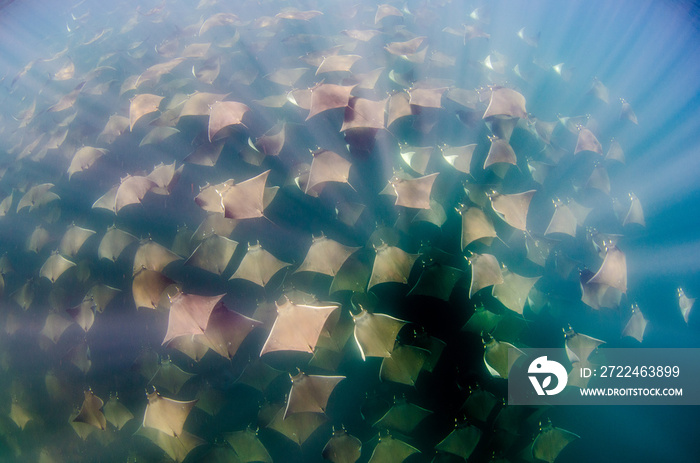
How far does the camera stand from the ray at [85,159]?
19.0ft

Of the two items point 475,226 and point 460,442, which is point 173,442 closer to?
point 460,442

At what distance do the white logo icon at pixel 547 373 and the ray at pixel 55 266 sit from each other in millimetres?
7960

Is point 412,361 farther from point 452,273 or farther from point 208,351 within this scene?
point 208,351

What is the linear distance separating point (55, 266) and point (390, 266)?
226 inches

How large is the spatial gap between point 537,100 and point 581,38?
4.70m

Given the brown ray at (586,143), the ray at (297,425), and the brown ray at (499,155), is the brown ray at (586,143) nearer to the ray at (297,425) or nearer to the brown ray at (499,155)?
the brown ray at (499,155)

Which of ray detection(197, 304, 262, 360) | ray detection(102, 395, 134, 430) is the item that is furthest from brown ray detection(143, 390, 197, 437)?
ray detection(197, 304, 262, 360)

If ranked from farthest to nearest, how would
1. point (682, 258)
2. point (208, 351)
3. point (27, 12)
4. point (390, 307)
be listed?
point (27, 12), point (682, 258), point (390, 307), point (208, 351)

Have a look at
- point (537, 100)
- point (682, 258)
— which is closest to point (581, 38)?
point (537, 100)

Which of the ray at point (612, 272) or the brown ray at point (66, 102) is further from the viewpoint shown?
the brown ray at point (66, 102)

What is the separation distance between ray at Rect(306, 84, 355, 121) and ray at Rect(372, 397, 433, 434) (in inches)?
191

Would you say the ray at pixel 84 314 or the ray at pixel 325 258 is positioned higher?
the ray at pixel 325 258

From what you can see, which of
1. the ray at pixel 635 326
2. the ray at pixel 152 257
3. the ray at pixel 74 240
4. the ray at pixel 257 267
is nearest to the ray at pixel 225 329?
the ray at pixel 257 267

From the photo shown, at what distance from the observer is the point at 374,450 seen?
4355mm
